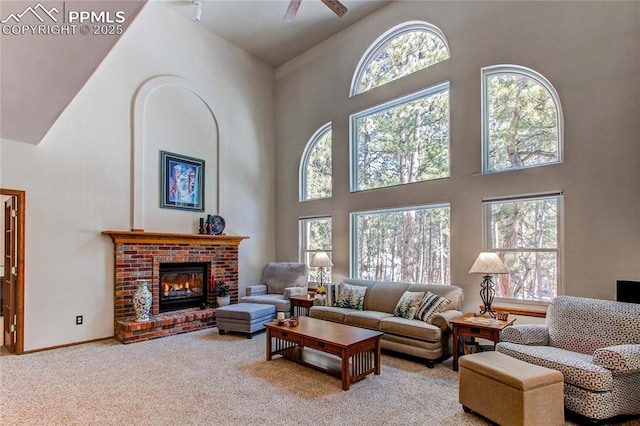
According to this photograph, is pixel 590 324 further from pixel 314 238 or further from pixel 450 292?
pixel 314 238

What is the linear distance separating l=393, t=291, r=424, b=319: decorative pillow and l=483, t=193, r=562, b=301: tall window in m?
1.01

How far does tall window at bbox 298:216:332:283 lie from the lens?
263 inches

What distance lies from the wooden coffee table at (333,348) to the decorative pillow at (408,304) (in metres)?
0.72

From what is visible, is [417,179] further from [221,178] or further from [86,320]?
[86,320]

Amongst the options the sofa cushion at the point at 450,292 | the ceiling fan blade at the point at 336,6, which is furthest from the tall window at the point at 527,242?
the ceiling fan blade at the point at 336,6

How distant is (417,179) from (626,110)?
98.4 inches

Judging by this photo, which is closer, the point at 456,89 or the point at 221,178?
the point at 456,89

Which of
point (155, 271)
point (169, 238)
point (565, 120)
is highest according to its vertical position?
point (565, 120)

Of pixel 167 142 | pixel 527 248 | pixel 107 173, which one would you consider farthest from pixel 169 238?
pixel 527 248

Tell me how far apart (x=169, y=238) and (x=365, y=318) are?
132 inches

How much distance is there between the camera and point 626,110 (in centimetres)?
360

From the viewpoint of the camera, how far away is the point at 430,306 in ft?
14.2

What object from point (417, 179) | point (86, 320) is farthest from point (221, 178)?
point (417, 179)

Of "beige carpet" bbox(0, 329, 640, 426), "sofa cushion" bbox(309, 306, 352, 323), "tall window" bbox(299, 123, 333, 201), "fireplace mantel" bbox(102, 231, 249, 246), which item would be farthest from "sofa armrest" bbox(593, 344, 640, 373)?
"fireplace mantel" bbox(102, 231, 249, 246)
